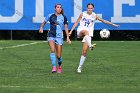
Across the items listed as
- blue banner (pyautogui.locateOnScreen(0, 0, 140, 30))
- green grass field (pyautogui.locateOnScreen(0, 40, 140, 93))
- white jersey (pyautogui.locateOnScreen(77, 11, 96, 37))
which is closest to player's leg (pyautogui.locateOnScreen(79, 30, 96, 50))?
white jersey (pyautogui.locateOnScreen(77, 11, 96, 37))

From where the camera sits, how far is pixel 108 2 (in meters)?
31.0

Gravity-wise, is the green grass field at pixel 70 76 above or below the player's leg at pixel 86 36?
below

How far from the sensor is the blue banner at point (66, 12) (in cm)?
3073

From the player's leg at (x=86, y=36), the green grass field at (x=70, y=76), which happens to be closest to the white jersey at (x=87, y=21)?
the player's leg at (x=86, y=36)

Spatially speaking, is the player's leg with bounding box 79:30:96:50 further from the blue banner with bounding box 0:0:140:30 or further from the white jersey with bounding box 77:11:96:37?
the blue banner with bounding box 0:0:140:30

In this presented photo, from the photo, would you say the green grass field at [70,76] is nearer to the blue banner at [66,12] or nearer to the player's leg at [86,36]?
the player's leg at [86,36]

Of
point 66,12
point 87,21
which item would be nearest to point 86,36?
point 87,21

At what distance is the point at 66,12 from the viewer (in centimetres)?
3106

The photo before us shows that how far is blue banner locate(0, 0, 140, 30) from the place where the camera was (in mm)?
30734

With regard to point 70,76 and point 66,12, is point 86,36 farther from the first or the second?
point 66,12

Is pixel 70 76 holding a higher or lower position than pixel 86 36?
lower

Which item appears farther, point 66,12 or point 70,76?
point 66,12

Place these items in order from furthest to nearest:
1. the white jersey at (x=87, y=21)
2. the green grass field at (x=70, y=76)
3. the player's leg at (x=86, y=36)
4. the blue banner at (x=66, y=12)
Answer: the blue banner at (x=66, y=12)
the white jersey at (x=87, y=21)
the player's leg at (x=86, y=36)
the green grass field at (x=70, y=76)

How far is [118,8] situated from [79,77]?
18.8m
